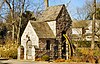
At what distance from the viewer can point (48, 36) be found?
30.7 m

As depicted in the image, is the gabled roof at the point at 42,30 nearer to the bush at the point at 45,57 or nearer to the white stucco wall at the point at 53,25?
the white stucco wall at the point at 53,25

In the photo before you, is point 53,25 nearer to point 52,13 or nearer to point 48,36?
point 48,36

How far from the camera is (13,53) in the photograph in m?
33.0

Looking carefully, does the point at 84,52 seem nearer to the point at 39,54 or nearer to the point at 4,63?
the point at 39,54

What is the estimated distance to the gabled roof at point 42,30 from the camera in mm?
30297

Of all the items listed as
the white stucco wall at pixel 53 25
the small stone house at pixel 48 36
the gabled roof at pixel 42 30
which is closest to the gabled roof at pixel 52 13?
the small stone house at pixel 48 36

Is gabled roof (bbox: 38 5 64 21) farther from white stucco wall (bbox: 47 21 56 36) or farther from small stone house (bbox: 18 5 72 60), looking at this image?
white stucco wall (bbox: 47 21 56 36)

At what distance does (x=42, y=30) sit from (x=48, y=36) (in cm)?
106

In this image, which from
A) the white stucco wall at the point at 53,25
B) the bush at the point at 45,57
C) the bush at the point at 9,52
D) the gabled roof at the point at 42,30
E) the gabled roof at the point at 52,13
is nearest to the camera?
the bush at the point at 45,57

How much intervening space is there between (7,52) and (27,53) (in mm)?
3129

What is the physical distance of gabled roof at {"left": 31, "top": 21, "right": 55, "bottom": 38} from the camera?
30.3 meters

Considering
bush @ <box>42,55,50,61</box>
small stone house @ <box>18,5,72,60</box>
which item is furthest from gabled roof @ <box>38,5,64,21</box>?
bush @ <box>42,55,50,61</box>

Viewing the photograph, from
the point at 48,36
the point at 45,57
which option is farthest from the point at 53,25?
the point at 45,57

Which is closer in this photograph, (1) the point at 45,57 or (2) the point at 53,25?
(1) the point at 45,57
